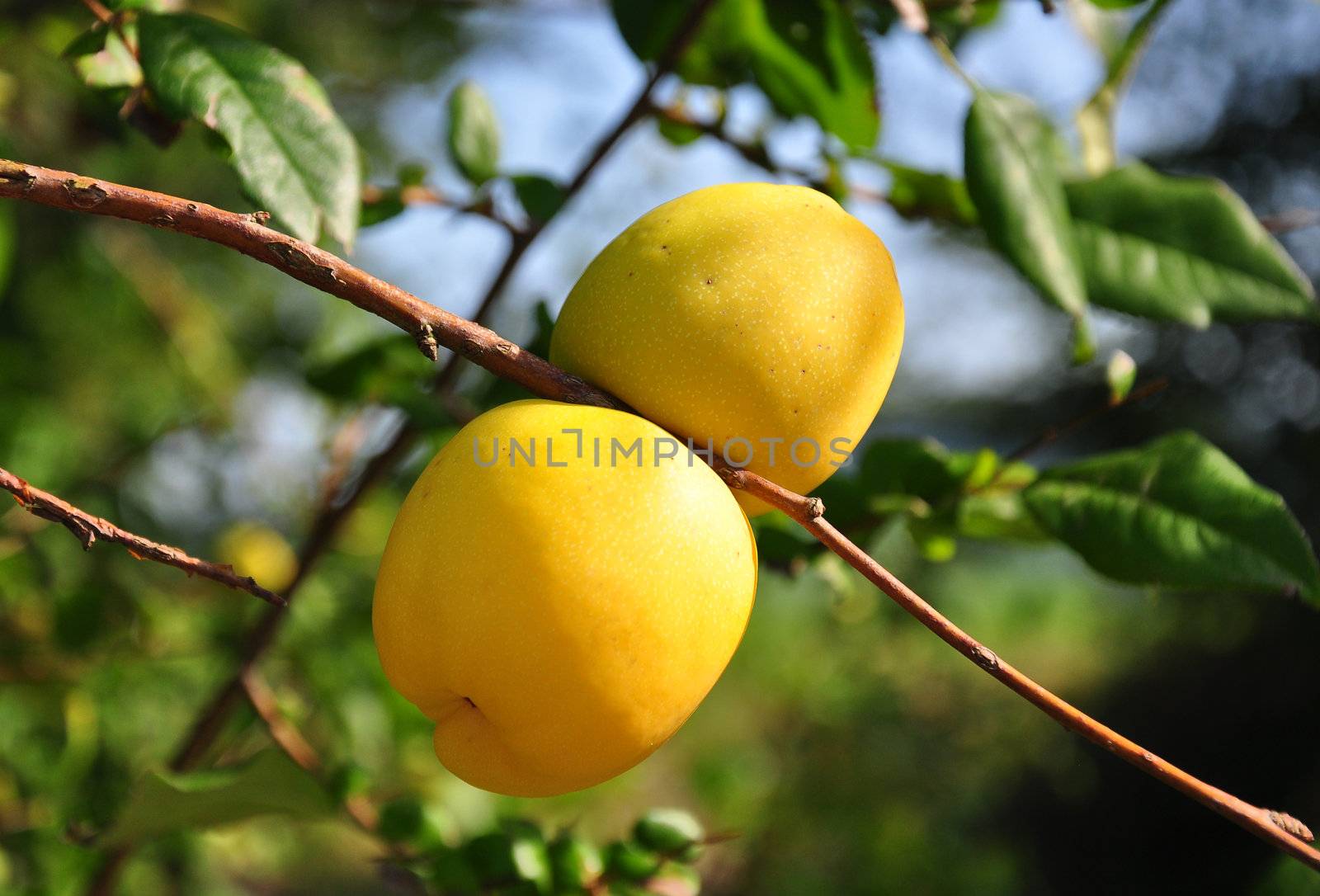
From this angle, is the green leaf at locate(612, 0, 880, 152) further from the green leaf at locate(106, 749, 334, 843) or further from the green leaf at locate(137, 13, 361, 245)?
the green leaf at locate(106, 749, 334, 843)

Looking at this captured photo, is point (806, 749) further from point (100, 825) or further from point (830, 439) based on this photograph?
point (830, 439)

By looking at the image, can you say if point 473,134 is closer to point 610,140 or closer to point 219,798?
point 610,140

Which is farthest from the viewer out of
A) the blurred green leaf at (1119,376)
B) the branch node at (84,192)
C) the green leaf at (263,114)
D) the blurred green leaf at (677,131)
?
the blurred green leaf at (677,131)

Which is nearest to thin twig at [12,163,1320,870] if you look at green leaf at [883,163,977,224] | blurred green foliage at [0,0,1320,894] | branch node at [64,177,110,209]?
branch node at [64,177,110,209]

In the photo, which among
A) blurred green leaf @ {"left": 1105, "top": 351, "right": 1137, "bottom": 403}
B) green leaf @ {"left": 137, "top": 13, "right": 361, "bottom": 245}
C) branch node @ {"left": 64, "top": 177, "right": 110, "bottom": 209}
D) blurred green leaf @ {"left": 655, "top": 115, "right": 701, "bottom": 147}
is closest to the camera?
branch node @ {"left": 64, "top": 177, "right": 110, "bottom": 209}

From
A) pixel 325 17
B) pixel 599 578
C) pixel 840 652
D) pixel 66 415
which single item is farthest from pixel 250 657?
pixel 840 652

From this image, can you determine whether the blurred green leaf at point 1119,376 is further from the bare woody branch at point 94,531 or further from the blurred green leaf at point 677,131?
the bare woody branch at point 94,531

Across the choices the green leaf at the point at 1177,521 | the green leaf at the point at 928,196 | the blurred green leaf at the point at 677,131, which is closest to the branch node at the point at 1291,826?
the green leaf at the point at 1177,521
